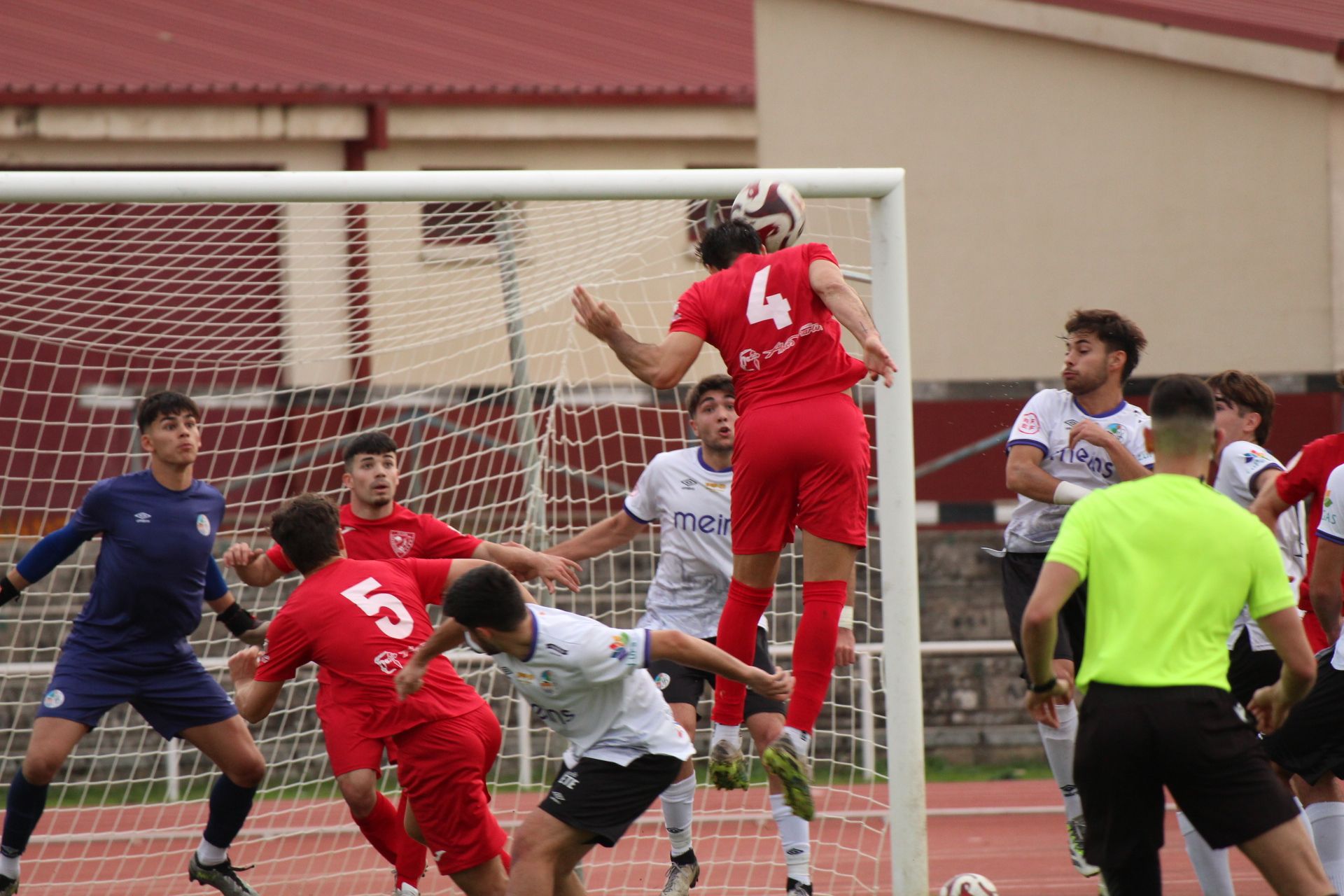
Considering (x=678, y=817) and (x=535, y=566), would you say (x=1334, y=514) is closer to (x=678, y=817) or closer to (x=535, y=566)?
(x=535, y=566)

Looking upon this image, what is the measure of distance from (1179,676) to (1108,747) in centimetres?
28

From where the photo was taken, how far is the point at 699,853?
8.55m

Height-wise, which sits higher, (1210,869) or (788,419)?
(788,419)

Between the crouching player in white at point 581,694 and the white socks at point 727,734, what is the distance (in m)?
0.50

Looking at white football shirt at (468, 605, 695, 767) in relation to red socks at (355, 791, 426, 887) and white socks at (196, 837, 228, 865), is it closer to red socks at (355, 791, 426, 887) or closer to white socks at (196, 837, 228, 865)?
red socks at (355, 791, 426, 887)

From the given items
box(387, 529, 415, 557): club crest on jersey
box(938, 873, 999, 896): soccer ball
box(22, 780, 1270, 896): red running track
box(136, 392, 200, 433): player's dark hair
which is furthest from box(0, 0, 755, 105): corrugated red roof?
box(938, 873, 999, 896): soccer ball

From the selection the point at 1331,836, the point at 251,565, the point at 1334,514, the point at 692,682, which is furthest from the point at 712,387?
the point at 1331,836

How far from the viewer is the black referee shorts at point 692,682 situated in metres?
6.52

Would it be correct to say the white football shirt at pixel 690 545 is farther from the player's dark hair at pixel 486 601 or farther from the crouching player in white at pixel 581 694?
the player's dark hair at pixel 486 601

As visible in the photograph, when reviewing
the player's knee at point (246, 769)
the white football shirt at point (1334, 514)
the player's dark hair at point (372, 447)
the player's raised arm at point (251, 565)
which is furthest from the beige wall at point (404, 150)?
the white football shirt at point (1334, 514)

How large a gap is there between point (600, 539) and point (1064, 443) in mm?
2252

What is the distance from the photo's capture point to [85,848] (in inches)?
330

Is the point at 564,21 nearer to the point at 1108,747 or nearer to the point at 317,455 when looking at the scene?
the point at 317,455

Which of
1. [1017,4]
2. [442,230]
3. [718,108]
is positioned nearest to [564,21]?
[718,108]
